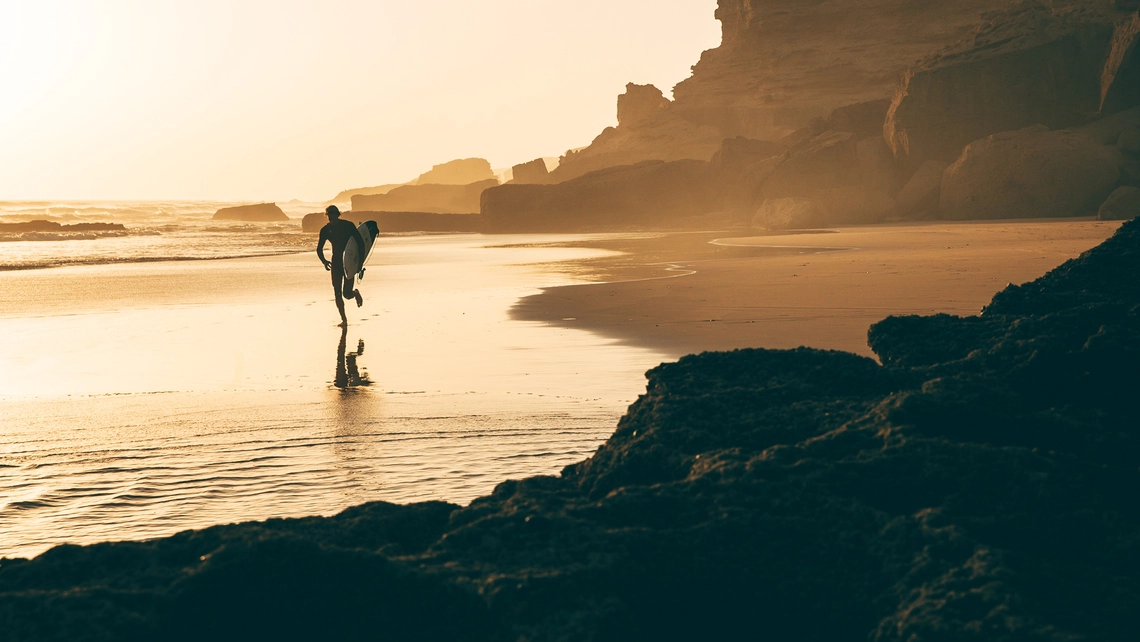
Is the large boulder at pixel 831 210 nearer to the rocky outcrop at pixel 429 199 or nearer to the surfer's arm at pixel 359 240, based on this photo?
the surfer's arm at pixel 359 240

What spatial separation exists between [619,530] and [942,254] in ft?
55.2

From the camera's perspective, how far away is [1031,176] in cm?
3200

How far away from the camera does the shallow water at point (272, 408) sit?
14.4ft

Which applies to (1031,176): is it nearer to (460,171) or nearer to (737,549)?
(737,549)

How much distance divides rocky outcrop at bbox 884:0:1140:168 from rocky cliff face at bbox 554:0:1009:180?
34.2m

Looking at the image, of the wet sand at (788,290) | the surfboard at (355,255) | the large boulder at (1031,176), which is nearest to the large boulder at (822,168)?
the large boulder at (1031,176)

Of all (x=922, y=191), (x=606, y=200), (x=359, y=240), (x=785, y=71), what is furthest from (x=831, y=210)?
(x=785, y=71)

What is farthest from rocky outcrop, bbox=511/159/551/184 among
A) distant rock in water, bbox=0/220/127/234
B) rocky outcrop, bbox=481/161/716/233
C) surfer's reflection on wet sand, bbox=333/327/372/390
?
surfer's reflection on wet sand, bbox=333/327/372/390

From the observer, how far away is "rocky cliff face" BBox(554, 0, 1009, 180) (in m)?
77.1

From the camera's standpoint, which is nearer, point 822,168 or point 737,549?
point 737,549

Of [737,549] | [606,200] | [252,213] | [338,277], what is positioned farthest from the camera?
[252,213]

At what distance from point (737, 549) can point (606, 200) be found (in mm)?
50723

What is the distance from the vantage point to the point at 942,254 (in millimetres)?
17516

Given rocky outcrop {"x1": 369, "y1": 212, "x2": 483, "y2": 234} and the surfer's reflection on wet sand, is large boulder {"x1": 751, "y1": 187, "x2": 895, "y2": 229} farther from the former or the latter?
the surfer's reflection on wet sand
